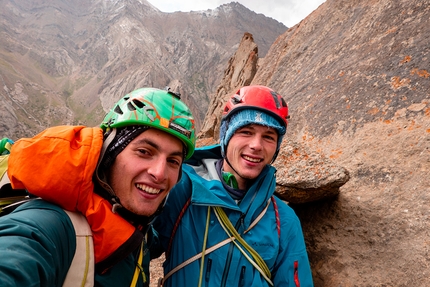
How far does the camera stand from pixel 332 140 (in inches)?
278

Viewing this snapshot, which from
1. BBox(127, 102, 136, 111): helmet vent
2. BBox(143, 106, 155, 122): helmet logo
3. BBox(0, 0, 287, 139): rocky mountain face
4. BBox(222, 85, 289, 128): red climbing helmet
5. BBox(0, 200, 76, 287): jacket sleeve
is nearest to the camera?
BBox(0, 200, 76, 287): jacket sleeve

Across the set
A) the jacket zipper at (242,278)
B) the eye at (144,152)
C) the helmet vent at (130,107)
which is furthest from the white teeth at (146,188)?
the jacket zipper at (242,278)

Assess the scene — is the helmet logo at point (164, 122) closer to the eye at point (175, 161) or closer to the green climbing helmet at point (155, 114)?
the green climbing helmet at point (155, 114)

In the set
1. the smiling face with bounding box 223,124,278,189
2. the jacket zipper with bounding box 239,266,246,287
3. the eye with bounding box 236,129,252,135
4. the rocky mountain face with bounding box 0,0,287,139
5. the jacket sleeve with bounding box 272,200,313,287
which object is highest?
the rocky mountain face with bounding box 0,0,287,139

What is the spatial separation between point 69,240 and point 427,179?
561 centimetres

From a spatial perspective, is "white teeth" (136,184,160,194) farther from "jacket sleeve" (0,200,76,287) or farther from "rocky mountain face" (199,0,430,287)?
"rocky mountain face" (199,0,430,287)

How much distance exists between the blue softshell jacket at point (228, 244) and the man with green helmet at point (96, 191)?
0.48 m

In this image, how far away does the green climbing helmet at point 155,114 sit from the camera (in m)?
2.74

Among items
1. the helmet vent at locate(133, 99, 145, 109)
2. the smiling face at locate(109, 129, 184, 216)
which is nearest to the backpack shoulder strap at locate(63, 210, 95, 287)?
the smiling face at locate(109, 129, 184, 216)

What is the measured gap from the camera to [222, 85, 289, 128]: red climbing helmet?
4.12 metres

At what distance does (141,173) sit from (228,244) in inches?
57.1

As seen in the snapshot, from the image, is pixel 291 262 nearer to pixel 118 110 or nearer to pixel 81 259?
pixel 81 259

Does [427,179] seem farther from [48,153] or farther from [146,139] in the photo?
[48,153]

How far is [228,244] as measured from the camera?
10.6 feet
